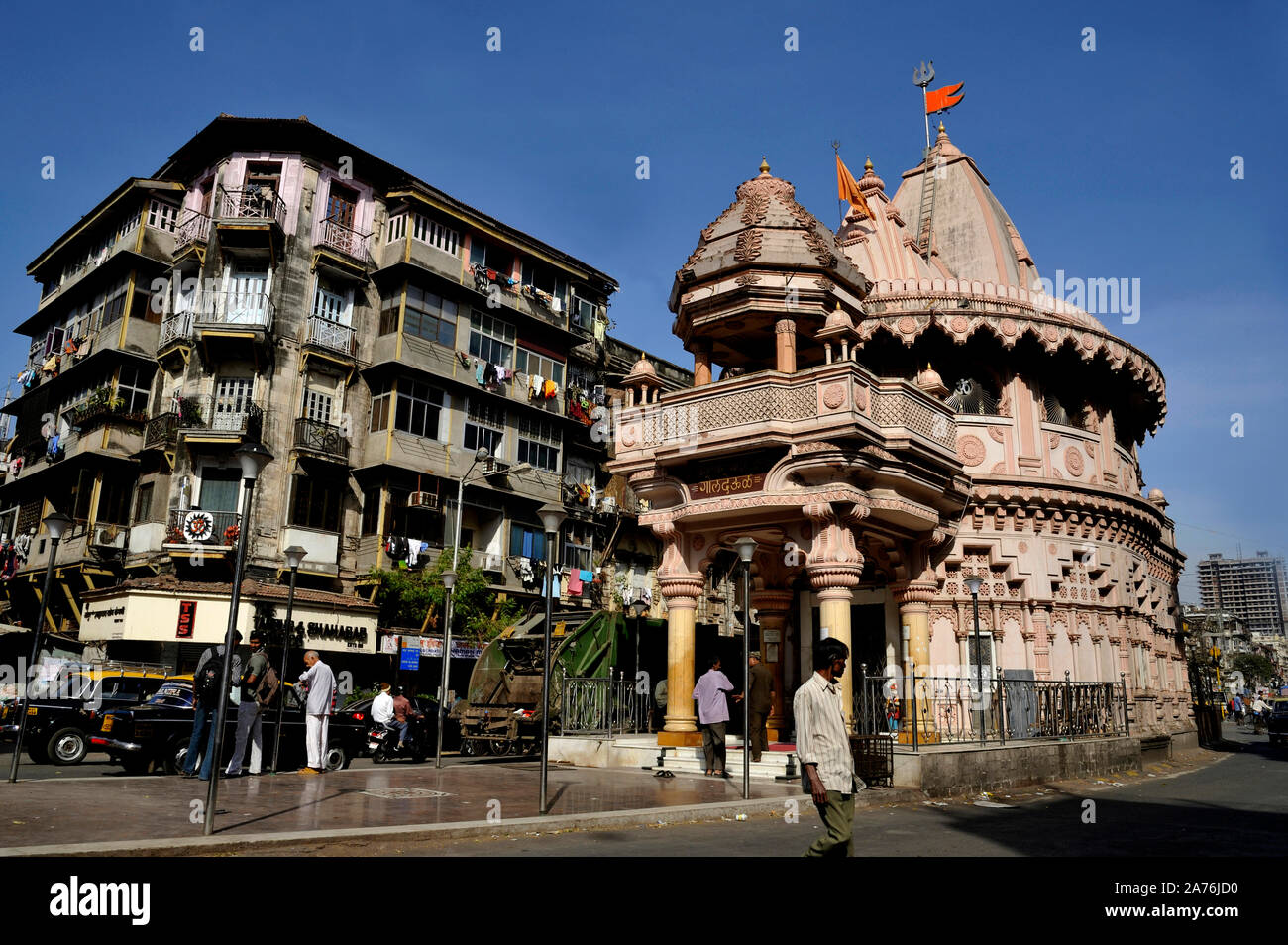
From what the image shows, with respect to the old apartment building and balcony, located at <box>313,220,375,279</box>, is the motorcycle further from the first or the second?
balcony, located at <box>313,220,375,279</box>

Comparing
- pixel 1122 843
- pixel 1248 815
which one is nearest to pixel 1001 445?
pixel 1248 815

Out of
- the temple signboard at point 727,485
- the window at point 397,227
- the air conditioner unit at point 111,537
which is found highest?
the window at point 397,227

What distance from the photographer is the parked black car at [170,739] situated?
1496cm

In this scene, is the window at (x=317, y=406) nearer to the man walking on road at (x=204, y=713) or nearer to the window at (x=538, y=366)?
the window at (x=538, y=366)

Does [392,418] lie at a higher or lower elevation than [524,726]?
higher

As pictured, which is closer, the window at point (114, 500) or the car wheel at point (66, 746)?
the car wheel at point (66, 746)

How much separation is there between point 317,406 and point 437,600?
27.9 ft

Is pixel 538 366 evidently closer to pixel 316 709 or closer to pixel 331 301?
pixel 331 301

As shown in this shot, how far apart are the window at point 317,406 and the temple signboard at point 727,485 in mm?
19885

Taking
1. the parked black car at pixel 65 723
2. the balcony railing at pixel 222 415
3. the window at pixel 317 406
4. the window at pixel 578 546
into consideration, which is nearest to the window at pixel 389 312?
the window at pixel 317 406

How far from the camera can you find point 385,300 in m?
36.2

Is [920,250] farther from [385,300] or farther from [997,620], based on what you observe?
[385,300]

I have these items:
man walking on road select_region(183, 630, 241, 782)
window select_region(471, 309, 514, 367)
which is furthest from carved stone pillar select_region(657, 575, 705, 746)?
window select_region(471, 309, 514, 367)
